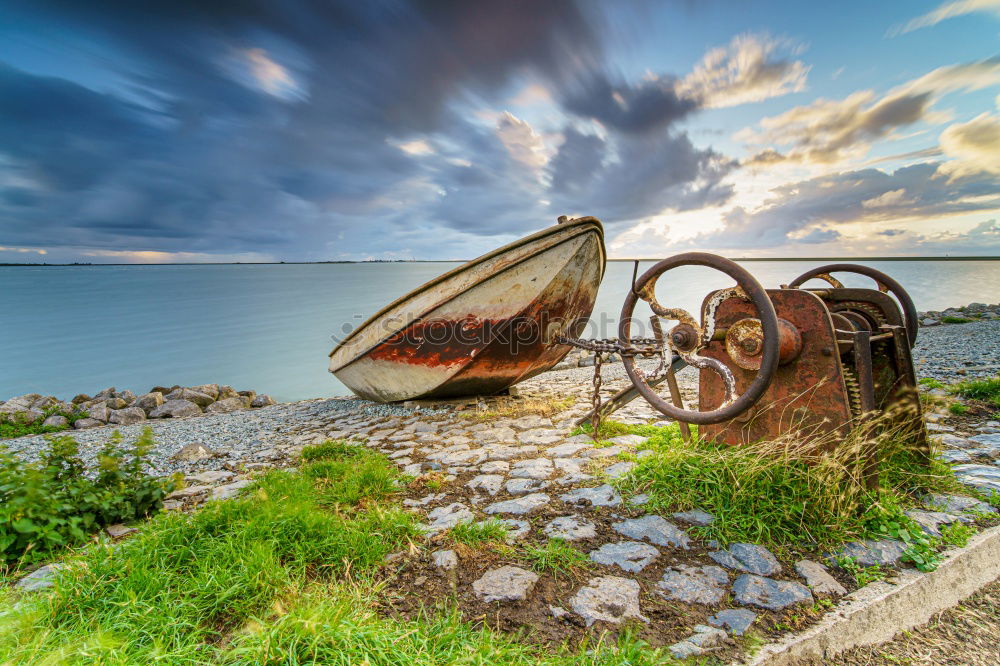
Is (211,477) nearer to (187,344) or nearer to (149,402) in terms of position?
(149,402)

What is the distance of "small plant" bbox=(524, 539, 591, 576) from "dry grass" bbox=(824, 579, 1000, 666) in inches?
42.8

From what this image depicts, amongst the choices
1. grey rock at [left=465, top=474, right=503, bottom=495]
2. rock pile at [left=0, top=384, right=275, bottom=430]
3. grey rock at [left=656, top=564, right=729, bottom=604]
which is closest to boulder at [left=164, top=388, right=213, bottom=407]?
rock pile at [left=0, top=384, right=275, bottom=430]

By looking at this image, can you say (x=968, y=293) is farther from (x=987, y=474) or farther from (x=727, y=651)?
(x=727, y=651)

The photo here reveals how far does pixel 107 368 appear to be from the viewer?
1580 cm

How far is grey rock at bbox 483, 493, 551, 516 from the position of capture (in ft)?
10.0

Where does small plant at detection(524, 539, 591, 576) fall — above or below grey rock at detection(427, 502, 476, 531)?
below

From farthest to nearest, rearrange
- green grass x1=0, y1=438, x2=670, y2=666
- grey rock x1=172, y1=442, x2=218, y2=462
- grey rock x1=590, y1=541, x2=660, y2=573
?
grey rock x1=172, y1=442, x2=218, y2=462 → grey rock x1=590, y1=541, x2=660, y2=573 → green grass x1=0, y1=438, x2=670, y2=666

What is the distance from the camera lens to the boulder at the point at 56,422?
8.32m

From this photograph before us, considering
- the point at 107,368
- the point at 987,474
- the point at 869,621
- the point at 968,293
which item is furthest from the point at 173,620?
the point at 968,293

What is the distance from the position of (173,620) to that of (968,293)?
38.7 m

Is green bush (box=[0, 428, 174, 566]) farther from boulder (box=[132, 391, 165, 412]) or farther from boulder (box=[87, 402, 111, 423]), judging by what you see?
boulder (box=[132, 391, 165, 412])

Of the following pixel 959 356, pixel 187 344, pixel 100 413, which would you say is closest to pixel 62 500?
pixel 100 413

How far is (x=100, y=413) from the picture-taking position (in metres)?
8.82

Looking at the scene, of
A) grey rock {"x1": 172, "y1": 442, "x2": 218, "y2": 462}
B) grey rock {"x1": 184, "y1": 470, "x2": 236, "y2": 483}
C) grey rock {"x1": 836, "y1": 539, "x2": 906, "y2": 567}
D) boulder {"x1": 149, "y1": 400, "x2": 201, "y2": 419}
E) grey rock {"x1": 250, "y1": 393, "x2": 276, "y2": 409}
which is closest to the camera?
grey rock {"x1": 836, "y1": 539, "x2": 906, "y2": 567}
